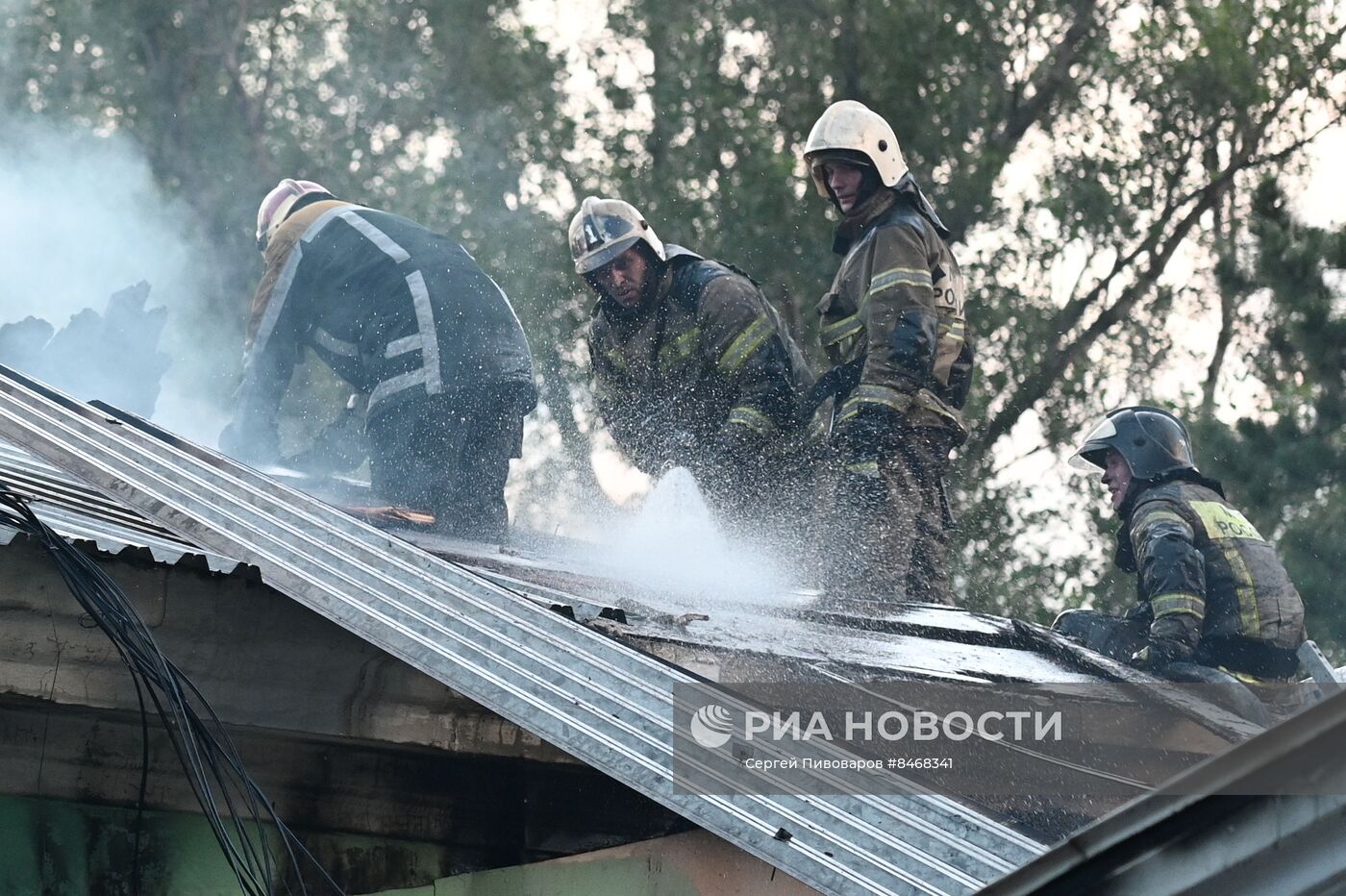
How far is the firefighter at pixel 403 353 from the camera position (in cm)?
706

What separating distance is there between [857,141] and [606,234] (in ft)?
3.74

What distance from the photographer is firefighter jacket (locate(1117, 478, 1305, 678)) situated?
553 cm

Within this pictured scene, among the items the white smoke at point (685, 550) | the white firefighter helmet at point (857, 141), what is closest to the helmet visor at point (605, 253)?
the white firefighter helmet at point (857, 141)

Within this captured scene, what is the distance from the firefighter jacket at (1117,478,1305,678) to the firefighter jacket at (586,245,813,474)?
5.56ft

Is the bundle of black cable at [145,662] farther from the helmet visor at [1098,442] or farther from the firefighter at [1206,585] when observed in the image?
the helmet visor at [1098,442]

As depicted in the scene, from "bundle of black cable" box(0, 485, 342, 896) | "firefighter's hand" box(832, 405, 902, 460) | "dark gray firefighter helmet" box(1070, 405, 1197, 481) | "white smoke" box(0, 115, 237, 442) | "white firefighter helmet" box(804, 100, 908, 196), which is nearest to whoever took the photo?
"bundle of black cable" box(0, 485, 342, 896)

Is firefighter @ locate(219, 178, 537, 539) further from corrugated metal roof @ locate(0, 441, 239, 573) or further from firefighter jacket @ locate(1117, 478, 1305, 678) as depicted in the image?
firefighter jacket @ locate(1117, 478, 1305, 678)

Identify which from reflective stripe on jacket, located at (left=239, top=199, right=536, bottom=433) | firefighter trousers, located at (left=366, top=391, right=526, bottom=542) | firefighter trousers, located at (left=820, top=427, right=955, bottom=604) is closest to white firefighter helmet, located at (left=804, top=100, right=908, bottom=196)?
firefighter trousers, located at (left=820, top=427, right=955, bottom=604)

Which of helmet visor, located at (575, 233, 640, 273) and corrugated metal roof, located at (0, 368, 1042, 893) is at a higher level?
helmet visor, located at (575, 233, 640, 273)

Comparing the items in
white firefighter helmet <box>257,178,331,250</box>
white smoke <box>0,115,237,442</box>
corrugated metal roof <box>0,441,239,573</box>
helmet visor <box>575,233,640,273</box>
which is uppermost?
white smoke <box>0,115,237,442</box>

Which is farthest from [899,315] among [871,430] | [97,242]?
[97,242]

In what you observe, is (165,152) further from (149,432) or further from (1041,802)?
(1041,802)

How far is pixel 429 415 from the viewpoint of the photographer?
7039mm

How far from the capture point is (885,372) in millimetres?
6340
